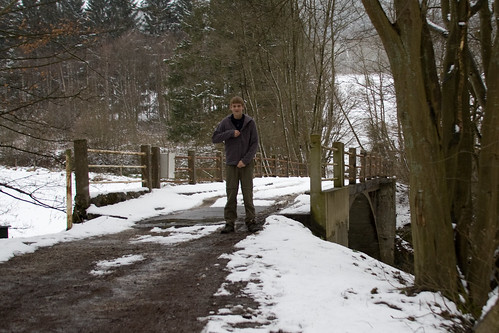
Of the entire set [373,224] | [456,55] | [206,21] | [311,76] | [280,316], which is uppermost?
[206,21]

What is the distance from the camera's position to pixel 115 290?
3457 mm

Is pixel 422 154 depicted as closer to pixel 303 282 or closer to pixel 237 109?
pixel 303 282

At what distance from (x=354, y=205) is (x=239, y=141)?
10.6 metres

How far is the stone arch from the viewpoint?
15891 millimetres

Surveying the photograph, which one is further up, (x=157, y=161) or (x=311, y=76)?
(x=311, y=76)

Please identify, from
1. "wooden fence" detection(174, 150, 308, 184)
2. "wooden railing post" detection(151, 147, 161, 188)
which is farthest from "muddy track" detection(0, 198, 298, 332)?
"wooden fence" detection(174, 150, 308, 184)

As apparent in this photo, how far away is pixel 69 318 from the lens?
2771mm

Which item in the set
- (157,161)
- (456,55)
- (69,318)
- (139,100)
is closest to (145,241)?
(69,318)

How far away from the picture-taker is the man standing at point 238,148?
585cm

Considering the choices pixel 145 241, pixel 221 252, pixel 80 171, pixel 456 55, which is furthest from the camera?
pixel 80 171

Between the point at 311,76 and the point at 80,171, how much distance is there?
74.6 ft

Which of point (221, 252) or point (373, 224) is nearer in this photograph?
point (221, 252)

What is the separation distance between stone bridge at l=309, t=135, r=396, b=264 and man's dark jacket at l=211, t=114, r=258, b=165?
126cm

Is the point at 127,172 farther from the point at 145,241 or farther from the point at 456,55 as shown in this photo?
the point at 456,55
